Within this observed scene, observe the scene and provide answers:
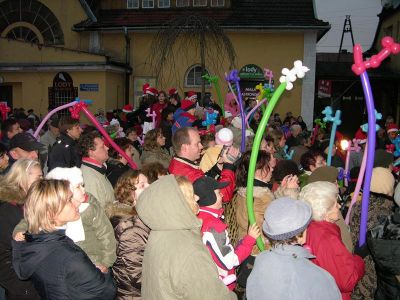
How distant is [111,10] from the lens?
2128 cm

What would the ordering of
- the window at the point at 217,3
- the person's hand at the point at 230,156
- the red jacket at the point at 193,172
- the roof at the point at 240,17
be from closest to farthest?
the red jacket at the point at 193,172 < the person's hand at the point at 230,156 < the roof at the point at 240,17 < the window at the point at 217,3

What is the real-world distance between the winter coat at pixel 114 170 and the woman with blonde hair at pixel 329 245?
292 cm

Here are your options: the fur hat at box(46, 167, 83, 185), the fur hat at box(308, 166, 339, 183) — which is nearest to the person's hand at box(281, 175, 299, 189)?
the fur hat at box(308, 166, 339, 183)

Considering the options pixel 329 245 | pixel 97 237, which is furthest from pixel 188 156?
pixel 329 245

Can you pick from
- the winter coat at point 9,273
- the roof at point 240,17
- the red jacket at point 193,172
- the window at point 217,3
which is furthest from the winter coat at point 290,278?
the window at point 217,3

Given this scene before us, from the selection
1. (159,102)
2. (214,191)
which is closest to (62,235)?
(214,191)

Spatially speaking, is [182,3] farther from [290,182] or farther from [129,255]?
[129,255]

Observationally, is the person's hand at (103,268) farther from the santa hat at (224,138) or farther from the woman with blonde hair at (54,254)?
the santa hat at (224,138)

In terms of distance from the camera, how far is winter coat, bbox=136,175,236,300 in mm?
2600

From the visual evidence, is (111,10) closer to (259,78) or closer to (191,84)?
(191,84)

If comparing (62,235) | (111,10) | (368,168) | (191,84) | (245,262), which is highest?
(111,10)

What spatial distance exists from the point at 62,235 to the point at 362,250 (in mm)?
2316

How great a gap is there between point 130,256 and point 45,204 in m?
0.83

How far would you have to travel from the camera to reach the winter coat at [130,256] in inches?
132
